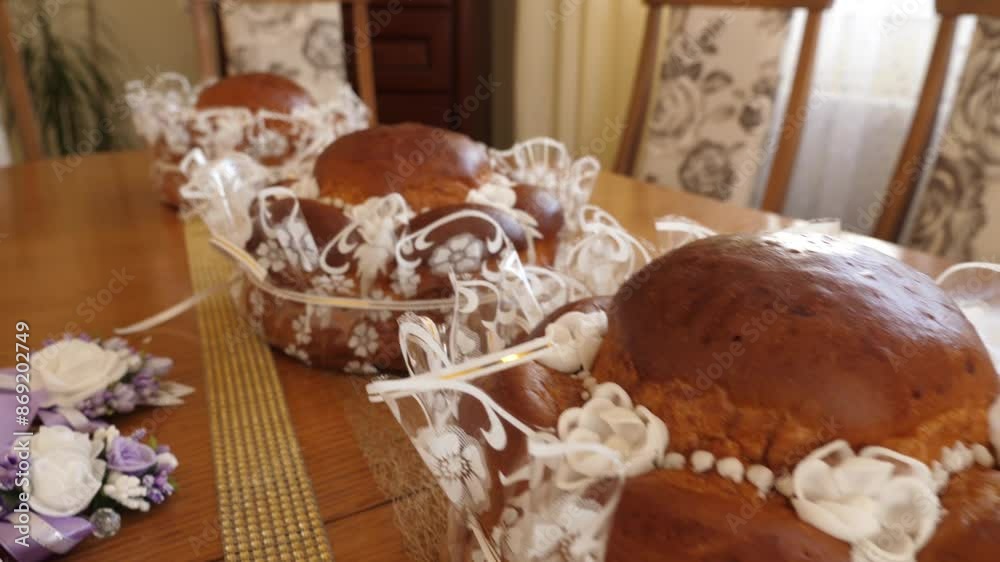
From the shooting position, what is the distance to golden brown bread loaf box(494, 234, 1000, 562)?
0.97 feet

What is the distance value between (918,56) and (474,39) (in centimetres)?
196

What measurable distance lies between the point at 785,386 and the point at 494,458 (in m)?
0.14

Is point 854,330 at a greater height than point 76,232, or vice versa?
Answer: point 854,330

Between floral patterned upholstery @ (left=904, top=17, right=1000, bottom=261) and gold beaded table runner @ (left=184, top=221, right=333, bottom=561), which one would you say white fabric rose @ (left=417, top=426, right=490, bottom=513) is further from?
floral patterned upholstery @ (left=904, top=17, right=1000, bottom=261)

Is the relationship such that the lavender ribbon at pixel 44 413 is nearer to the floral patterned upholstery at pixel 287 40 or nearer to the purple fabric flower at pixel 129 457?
the purple fabric flower at pixel 129 457

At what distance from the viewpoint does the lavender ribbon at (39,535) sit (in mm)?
416

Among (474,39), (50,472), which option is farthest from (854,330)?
(474,39)

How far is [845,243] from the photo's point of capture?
1.30 feet

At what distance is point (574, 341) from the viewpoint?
402mm

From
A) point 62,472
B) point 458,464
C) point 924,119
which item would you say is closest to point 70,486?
point 62,472

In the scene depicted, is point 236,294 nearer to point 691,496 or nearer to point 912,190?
point 691,496
